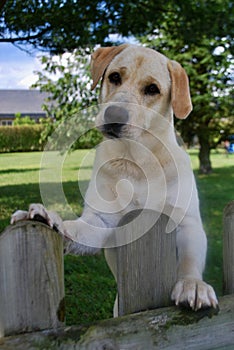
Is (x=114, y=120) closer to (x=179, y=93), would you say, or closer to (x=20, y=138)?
(x=179, y=93)

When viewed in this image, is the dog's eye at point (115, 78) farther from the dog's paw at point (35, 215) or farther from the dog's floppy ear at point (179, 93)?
the dog's paw at point (35, 215)

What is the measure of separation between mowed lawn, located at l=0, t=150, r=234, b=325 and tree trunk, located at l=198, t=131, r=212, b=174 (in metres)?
0.24

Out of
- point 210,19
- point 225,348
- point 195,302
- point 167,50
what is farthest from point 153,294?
point 167,50

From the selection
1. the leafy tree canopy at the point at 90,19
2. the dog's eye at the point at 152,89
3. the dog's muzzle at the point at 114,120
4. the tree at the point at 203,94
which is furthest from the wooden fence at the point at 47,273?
the tree at the point at 203,94

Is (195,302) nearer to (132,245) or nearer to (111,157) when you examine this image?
(132,245)

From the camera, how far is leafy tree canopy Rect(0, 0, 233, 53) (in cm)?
451

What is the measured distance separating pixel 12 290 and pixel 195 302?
1.37 ft

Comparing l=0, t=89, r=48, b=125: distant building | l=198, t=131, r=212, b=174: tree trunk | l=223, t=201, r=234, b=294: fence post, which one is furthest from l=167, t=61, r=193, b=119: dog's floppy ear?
l=0, t=89, r=48, b=125: distant building

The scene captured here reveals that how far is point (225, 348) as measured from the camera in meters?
1.11

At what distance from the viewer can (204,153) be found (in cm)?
1104

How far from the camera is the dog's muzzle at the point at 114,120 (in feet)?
4.63

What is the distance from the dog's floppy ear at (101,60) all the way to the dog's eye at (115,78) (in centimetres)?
8

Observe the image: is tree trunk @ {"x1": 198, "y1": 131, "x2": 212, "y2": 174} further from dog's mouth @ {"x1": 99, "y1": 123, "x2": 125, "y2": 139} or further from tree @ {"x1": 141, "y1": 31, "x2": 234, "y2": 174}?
dog's mouth @ {"x1": 99, "y1": 123, "x2": 125, "y2": 139}

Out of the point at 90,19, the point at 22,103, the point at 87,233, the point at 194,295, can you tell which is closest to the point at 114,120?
the point at 87,233
